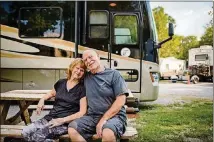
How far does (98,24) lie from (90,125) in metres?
1.91

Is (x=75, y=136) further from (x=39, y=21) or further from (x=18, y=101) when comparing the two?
(x=39, y=21)

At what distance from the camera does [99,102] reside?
8.01ft

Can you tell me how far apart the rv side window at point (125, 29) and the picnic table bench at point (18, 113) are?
4.43 feet

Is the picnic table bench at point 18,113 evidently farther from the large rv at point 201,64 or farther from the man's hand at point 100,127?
the large rv at point 201,64

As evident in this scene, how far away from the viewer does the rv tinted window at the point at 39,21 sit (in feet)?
11.8

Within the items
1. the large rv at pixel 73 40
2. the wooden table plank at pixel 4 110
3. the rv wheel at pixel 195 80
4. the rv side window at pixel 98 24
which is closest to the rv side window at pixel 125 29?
the large rv at pixel 73 40

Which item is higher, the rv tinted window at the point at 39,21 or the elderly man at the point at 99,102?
the rv tinted window at the point at 39,21

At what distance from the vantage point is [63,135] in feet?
8.26

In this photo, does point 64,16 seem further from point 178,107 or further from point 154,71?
point 178,107

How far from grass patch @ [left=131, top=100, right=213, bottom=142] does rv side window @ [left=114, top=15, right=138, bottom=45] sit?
45.5 inches

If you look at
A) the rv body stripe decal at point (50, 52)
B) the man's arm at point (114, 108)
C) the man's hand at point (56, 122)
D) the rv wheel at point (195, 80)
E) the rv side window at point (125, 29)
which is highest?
the rv side window at point (125, 29)

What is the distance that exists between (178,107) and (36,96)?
1.31 m

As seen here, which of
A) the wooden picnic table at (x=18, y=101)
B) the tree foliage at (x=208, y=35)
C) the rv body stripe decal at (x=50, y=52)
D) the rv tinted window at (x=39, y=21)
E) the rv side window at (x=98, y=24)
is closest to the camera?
the tree foliage at (x=208, y=35)

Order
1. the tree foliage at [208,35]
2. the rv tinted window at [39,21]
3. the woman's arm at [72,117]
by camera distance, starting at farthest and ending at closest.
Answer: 1. the rv tinted window at [39,21]
2. the tree foliage at [208,35]
3. the woman's arm at [72,117]
